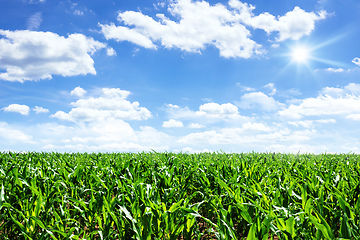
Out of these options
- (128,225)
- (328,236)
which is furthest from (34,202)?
(328,236)

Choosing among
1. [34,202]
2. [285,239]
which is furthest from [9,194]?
[285,239]

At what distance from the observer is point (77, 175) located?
18.1 feet

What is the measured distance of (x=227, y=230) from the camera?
8.73ft

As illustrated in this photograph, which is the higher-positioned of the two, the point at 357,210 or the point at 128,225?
the point at 357,210

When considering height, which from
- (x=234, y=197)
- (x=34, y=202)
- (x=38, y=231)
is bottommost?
(x=38, y=231)

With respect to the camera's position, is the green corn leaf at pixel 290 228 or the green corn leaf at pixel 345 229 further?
the green corn leaf at pixel 290 228

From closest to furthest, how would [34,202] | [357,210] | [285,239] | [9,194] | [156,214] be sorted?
[285,239] < [156,214] < [357,210] < [34,202] < [9,194]

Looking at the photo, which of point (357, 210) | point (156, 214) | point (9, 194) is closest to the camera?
point (156, 214)

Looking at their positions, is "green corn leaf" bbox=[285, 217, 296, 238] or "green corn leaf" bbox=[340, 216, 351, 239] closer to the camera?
"green corn leaf" bbox=[340, 216, 351, 239]

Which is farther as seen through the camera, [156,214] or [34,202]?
[34,202]

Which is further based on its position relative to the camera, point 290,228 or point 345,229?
point 290,228

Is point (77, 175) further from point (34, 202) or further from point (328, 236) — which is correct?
point (328, 236)

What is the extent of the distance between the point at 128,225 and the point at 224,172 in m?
2.95

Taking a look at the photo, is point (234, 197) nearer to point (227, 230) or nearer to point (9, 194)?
point (227, 230)
